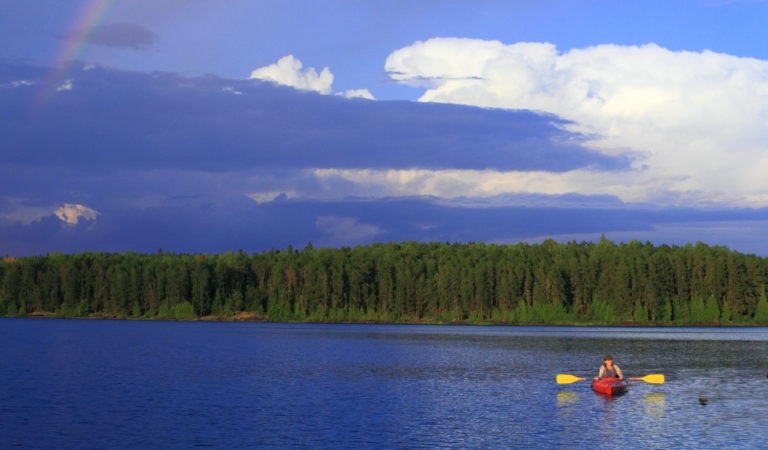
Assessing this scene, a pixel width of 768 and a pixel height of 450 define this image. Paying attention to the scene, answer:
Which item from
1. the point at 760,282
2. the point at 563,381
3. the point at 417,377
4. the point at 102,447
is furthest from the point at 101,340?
the point at 760,282

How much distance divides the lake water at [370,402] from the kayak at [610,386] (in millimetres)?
1038

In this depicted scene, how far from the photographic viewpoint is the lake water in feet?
131

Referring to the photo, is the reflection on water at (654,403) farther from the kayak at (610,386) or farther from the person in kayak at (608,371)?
the person in kayak at (608,371)

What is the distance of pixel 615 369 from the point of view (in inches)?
2288

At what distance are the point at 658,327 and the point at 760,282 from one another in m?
25.3

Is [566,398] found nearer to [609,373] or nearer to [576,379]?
[609,373]

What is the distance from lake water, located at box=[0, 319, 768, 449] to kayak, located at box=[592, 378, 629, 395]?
104cm

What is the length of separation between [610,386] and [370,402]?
15228mm

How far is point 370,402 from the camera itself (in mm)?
52062

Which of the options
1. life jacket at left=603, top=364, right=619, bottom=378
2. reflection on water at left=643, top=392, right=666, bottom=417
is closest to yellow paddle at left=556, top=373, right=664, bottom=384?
life jacket at left=603, top=364, right=619, bottom=378

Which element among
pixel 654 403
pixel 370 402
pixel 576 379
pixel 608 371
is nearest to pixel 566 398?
pixel 608 371

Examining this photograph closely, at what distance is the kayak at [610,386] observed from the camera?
56344 millimetres

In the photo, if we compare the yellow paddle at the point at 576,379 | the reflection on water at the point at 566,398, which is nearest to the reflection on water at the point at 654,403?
the yellow paddle at the point at 576,379

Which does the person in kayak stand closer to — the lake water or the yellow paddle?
the lake water
